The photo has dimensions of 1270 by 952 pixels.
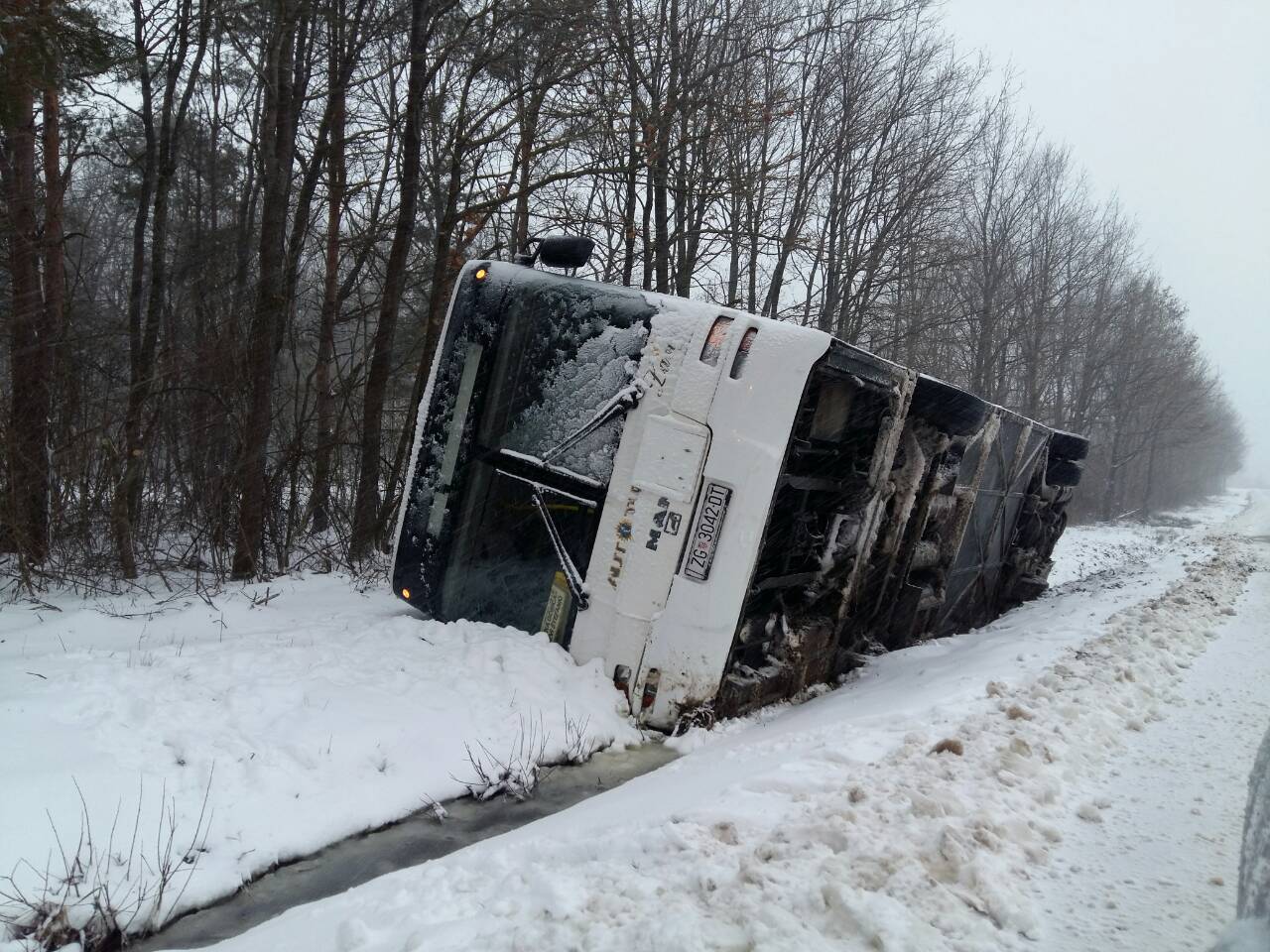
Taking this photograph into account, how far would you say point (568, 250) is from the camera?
15.6 ft

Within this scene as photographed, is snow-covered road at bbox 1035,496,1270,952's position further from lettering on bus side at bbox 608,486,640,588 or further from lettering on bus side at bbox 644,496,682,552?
lettering on bus side at bbox 608,486,640,588

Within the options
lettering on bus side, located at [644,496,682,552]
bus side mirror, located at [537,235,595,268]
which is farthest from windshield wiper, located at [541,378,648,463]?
bus side mirror, located at [537,235,595,268]

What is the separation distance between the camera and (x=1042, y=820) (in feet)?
8.95

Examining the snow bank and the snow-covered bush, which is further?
the snow bank

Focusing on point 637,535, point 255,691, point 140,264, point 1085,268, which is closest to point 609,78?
point 140,264

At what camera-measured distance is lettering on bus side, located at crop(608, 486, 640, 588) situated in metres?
4.28

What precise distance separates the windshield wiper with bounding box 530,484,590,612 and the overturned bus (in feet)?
0.03

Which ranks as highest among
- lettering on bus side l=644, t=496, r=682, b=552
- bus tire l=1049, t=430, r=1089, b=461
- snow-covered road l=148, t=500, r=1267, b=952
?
bus tire l=1049, t=430, r=1089, b=461

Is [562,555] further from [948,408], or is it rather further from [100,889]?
[948,408]

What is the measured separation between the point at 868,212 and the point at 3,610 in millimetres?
15376

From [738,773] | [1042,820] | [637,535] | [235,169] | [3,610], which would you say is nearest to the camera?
[1042,820]

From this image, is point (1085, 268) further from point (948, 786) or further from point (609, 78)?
point (948, 786)

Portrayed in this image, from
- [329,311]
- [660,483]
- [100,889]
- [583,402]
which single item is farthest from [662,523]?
[329,311]

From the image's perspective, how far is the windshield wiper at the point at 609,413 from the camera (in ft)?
14.2
